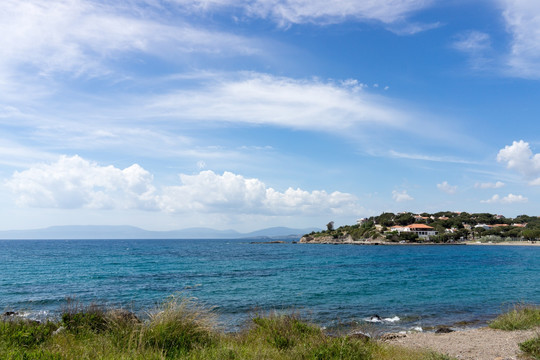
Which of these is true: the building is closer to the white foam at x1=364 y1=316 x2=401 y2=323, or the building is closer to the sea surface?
the sea surface

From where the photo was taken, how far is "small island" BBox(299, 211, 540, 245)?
135m

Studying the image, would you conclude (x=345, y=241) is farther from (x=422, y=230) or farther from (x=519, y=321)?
(x=519, y=321)

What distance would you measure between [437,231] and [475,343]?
507 ft

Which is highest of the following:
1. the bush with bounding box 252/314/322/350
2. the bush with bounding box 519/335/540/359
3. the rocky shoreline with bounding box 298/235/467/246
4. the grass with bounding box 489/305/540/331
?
the bush with bounding box 252/314/322/350

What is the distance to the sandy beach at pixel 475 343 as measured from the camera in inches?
425

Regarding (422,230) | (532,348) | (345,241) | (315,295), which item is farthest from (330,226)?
(532,348)

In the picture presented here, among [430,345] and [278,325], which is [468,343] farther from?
[278,325]

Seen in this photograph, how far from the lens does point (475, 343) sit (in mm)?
12711

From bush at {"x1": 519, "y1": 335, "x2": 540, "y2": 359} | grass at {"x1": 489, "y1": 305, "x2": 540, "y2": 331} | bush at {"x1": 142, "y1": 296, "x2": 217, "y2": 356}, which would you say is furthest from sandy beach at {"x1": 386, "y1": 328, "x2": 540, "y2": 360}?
bush at {"x1": 142, "y1": 296, "x2": 217, "y2": 356}

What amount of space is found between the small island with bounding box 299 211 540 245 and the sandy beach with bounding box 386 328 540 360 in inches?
5072

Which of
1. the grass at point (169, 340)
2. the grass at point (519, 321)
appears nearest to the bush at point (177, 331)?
the grass at point (169, 340)

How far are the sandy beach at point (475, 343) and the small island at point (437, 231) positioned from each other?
129 meters

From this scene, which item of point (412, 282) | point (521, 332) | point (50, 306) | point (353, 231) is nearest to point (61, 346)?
point (521, 332)

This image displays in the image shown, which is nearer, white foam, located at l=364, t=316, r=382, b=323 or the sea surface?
white foam, located at l=364, t=316, r=382, b=323
